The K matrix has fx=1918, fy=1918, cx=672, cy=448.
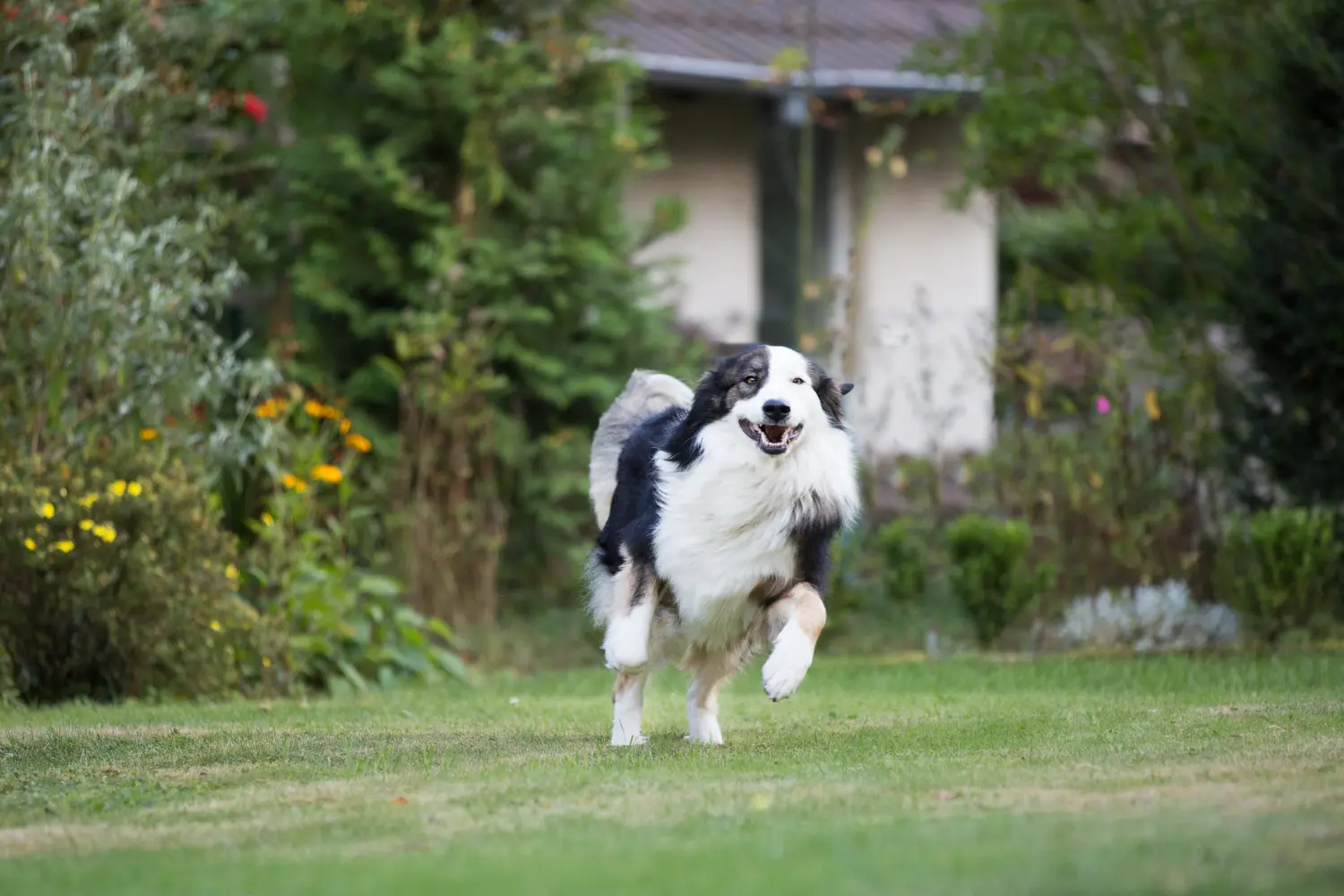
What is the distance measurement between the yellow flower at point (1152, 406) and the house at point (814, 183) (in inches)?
170

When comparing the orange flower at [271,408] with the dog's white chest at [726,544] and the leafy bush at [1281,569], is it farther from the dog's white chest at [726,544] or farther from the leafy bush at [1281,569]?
the leafy bush at [1281,569]

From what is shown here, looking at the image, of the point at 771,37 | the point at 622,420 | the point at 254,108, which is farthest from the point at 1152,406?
the point at 771,37

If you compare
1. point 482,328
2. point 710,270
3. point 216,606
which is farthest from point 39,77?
point 710,270

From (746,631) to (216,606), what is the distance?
3142mm

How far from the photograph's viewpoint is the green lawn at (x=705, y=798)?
4020 mm

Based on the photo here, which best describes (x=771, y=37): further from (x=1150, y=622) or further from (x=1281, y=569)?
(x=1281, y=569)

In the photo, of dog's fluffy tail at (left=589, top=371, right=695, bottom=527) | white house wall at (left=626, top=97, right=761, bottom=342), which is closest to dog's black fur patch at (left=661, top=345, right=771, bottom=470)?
dog's fluffy tail at (left=589, top=371, right=695, bottom=527)

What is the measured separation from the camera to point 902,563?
11469 mm

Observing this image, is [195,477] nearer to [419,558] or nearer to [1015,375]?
[419,558]

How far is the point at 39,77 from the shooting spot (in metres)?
9.48

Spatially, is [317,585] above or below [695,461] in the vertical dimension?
below

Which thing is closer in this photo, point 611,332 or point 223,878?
point 223,878

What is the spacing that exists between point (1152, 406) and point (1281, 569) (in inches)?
66.0

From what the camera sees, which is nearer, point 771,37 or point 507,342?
point 507,342
